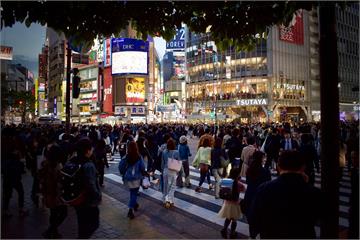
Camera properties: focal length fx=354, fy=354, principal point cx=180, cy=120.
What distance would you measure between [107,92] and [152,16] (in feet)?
273

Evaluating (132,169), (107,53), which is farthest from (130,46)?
(132,169)

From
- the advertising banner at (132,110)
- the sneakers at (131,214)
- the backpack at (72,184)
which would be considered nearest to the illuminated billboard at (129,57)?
the advertising banner at (132,110)

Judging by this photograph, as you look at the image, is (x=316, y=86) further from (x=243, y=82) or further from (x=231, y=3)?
(x=231, y=3)

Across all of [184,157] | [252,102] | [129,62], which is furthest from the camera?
[129,62]

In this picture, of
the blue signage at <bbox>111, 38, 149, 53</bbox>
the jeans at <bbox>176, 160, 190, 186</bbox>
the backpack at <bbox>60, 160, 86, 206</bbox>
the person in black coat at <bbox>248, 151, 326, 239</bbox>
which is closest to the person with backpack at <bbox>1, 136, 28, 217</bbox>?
the backpack at <bbox>60, 160, 86, 206</bbox>

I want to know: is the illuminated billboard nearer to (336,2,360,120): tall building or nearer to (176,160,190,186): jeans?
(336,2,360,120): tall building

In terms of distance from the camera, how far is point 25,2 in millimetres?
4965

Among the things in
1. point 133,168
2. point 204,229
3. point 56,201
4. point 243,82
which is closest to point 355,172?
point 204,229

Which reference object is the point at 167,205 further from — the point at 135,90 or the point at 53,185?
the point at 135,90

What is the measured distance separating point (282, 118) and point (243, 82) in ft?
37.4

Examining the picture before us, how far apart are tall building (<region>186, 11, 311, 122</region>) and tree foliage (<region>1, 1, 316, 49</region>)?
58539mm

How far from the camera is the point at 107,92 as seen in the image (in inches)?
3415

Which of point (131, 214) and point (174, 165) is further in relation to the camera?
point (174, 165)

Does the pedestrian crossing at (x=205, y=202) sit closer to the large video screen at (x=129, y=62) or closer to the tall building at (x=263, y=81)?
the tall building at (x=263, y=81)
